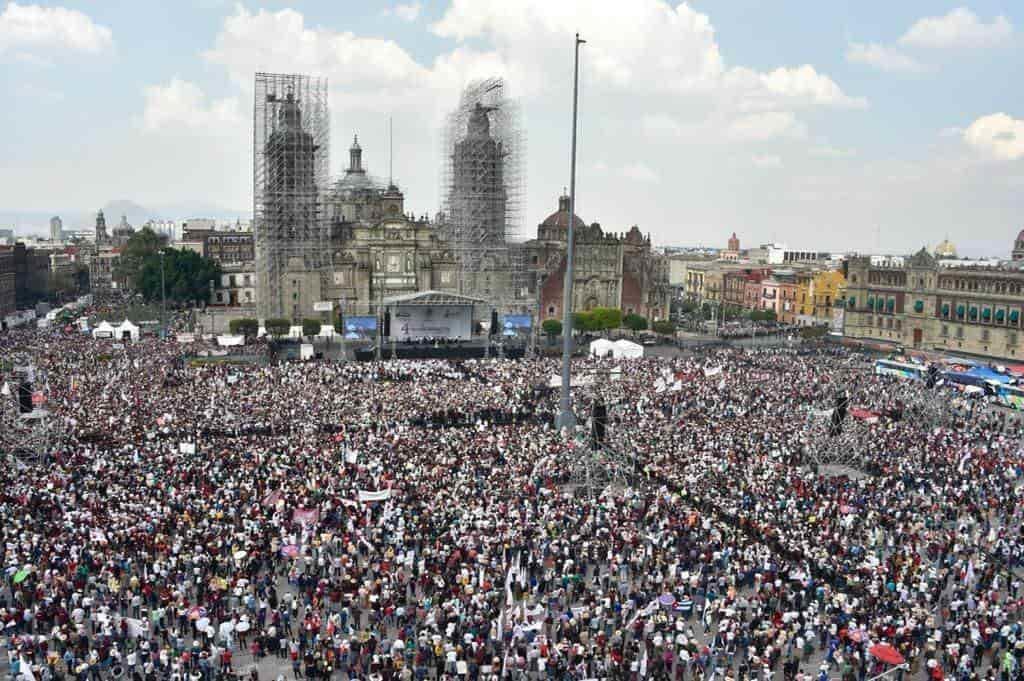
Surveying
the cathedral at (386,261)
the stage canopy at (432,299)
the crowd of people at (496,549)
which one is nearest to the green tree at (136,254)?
the cathedral at (386,261)

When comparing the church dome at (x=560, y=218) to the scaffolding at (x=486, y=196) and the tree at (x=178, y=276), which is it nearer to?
the scaffolding at (x=486, y=196)

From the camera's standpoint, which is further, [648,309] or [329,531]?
[648,309]

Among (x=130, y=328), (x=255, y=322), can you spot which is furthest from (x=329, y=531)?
(x=255, y=322)

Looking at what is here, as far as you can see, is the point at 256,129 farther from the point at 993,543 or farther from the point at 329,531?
the point at 993,543

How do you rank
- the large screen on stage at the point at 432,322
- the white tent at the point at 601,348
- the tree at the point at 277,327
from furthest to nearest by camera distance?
the tree at the point at 277,327 → the large screen on stage at the point at 432,322 → the white tent at the point at 601,348

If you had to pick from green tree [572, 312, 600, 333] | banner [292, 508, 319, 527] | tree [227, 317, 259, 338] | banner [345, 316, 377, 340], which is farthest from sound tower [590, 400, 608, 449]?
green tree [572, 312, 600, 333]

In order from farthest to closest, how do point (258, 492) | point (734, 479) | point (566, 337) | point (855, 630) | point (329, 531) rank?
point (566, 337)
point (734, 479)
point (258, 492)
point (329, 531)
point (855, 630)

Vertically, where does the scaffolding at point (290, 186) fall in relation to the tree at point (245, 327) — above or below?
above
